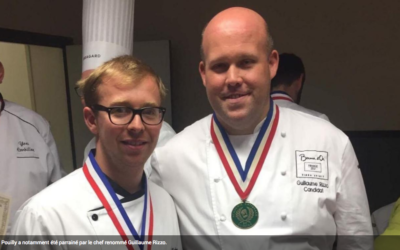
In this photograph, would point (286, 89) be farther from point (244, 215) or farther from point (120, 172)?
point (120, 172)

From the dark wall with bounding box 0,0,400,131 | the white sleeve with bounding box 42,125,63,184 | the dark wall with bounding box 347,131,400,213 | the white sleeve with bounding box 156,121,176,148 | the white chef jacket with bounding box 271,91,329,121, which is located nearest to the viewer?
the white sleeve with bounding box 156,121,176,148

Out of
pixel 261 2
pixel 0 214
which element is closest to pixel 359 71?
pixel 261 2

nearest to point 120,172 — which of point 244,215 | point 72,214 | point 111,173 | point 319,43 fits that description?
point 111,173

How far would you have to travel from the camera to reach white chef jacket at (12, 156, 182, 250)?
86 centimetres

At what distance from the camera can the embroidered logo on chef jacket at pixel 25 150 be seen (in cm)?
153

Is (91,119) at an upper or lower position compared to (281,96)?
lower

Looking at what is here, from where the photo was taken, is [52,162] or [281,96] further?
[281,96]

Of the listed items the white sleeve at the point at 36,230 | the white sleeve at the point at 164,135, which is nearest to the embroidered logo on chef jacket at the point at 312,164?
the white sleeve at the point at 164,135

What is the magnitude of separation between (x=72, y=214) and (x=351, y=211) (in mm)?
789

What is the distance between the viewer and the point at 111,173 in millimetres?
958

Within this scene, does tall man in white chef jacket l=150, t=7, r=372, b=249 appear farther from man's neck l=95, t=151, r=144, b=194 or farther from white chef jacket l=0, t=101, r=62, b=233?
white chef jacket l=0, t=101, r=62, b=233

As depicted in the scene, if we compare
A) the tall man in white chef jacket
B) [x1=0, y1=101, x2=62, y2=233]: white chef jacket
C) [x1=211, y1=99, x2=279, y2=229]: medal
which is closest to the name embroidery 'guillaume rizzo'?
[x1=0, y1=101, x2=62, y2=233]: white chef jacket

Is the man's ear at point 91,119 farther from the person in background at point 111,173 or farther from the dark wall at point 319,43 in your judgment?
the dark wall at point 319,43

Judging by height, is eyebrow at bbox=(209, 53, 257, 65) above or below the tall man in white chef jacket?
above
